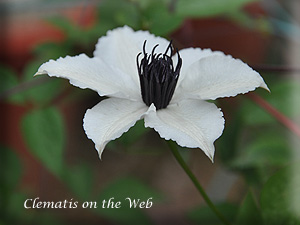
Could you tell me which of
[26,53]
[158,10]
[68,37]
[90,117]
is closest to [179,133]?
[90,117]

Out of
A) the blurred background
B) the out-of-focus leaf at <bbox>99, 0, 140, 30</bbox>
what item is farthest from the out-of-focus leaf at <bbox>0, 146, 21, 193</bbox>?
the out-of-focus leaf at <bbox>99, 0, 140, 30</bbox>

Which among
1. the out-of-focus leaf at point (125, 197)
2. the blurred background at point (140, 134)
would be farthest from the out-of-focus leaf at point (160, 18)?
the out-of-focus leaf at point (125, 197)

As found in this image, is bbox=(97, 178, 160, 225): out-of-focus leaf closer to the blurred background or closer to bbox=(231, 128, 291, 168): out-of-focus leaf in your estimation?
the blurred background

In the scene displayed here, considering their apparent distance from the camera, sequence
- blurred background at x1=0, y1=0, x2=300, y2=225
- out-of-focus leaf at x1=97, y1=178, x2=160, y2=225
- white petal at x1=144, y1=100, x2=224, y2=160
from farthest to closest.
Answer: out-of-focus leaf at x1=97, y1=178, x2=160, y2=225 < blurred background at x1=0, y1=0, x2=300, y2=225 < white petal at x1=144, y1=100, x2=224, y2=160

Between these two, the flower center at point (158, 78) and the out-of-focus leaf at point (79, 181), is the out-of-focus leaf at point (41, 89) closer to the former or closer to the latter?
the out-of-focus leaf at point (79, 181)

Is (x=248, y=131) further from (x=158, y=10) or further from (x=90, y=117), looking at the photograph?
(x=90, y=117)

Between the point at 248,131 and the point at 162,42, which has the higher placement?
the point at 162,42

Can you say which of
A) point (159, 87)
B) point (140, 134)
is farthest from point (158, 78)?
point (140, 134)
